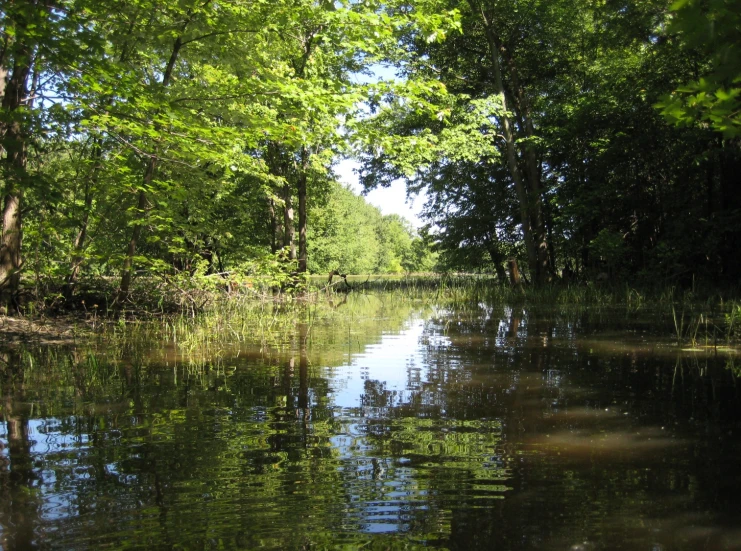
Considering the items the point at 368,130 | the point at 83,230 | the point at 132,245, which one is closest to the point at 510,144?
the point at 368,130

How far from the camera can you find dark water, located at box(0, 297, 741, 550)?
2.55 m

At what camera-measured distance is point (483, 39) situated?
2017 cm

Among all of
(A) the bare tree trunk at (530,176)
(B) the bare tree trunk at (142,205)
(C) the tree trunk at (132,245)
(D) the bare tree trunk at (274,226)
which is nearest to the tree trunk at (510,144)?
(A) the bare tree trunk at (530,176)

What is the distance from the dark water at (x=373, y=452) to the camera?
255 centimetres

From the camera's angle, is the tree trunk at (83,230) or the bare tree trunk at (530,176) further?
the bare tree trunk at (530,176)

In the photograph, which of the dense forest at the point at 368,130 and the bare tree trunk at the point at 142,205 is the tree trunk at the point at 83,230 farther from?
the bare tree trunk at the point at 142,205

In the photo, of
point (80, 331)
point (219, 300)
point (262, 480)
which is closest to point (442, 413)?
point (262, 480)

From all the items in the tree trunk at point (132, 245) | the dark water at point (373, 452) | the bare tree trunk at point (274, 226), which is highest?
the bare tree trunk at point (274, 226)

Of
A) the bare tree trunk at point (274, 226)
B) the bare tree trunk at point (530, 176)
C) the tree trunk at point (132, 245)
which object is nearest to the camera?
the tree trunk at point (132, 245)

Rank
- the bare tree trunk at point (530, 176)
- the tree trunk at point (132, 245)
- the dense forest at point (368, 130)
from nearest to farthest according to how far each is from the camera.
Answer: the dense forest at point (368, 130), the tree trunk at point (132, 245), the bare tree trunk at point (530, 176)

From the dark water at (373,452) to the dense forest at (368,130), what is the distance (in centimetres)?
213

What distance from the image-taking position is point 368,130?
1142cm

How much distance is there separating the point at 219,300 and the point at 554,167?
45.2 feet

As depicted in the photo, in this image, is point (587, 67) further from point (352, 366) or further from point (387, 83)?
point (352, 366)
